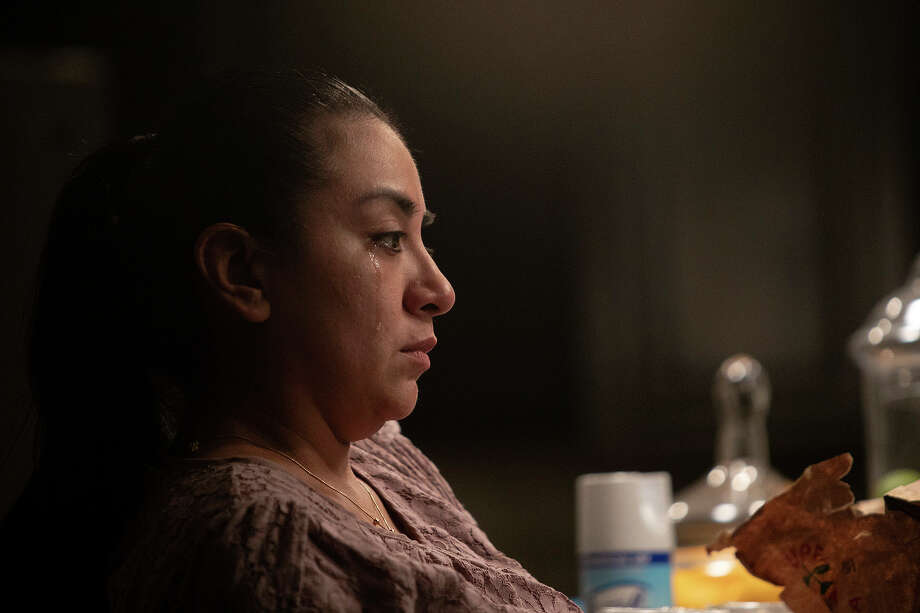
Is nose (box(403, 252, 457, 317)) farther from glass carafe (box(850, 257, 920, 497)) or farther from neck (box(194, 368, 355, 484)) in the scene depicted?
glass carafe (box(850, 257, 920, 497))

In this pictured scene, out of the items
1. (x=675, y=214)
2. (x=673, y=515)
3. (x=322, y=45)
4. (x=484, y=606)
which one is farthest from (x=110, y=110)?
(x=484, y=606)

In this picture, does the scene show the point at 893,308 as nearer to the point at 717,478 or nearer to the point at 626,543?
the point at 717,478

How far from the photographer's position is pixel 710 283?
107 inches

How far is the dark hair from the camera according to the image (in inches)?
27.0

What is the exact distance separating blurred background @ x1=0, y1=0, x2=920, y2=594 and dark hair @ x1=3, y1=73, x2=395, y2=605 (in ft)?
6.05

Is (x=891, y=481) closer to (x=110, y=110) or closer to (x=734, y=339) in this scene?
(x=734, y=339)

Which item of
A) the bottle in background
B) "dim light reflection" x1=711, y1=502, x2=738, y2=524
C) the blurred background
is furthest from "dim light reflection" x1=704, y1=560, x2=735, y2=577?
the blurred background

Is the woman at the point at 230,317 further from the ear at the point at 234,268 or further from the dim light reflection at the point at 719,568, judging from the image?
the dim light reflection at the point at 719,568

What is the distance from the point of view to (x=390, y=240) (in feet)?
2.33

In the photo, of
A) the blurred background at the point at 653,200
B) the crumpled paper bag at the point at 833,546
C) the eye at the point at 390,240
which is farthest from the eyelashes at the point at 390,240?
the blurred background at the point at 653,200

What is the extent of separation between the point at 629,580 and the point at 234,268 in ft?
1.67

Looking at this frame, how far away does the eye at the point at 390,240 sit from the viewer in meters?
0.70

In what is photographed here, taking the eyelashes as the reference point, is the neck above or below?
below

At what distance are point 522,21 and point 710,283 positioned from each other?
2.54ft
